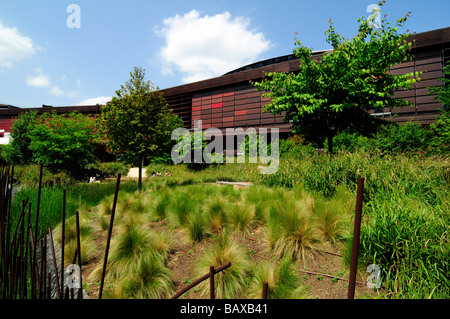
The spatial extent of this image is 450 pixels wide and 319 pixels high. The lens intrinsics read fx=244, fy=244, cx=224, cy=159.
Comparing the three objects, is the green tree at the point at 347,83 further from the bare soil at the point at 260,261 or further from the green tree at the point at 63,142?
the green tree at the point at 63,142

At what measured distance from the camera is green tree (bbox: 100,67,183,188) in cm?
1192

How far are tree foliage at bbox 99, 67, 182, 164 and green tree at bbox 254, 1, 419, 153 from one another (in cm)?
574

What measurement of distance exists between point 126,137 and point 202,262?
394 inches

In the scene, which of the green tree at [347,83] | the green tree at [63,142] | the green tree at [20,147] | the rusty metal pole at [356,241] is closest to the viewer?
the rusty metal pole at [356,241]

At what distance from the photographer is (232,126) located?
2661 cm

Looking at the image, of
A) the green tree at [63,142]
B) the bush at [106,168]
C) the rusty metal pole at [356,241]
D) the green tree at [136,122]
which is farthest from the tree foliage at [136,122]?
the rusty metal pole at [356,241]

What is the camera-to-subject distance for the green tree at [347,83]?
30.9 ft

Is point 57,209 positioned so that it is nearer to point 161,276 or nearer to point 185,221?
point 185,221

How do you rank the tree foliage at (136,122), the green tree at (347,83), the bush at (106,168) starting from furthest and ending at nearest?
the bush at (106,168)
the tree foliage at (136,122)
the green tree at (347,83)

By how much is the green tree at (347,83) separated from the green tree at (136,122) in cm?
574

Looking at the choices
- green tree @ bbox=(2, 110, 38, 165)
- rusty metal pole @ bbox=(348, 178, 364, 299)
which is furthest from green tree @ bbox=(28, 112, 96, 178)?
rusty metal pole @ bbox=(348, 178, 364, 299)

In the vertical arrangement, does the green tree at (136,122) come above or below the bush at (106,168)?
above

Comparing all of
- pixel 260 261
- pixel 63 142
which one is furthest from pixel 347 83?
pixel 63 142
